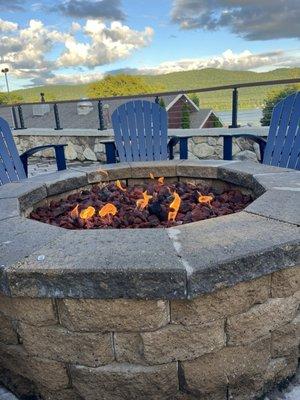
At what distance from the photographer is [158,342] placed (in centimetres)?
133

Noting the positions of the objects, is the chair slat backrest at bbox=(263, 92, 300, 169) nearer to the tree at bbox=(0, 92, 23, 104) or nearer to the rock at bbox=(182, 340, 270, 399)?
the rock at bbox=(182, 340, 270, 399)

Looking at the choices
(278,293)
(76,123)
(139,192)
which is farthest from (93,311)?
(76,123)

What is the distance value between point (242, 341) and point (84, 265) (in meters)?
0.72

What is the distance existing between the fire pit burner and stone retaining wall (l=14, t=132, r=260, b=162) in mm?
2496

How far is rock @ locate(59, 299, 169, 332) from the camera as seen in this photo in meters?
1.28

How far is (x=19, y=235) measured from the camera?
160 cm

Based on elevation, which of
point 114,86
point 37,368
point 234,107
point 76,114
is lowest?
point 76,114

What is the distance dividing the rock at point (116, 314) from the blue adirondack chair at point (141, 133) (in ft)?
9.04

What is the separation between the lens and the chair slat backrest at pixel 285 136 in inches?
122

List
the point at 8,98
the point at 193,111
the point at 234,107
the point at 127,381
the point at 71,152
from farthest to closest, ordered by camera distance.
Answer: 1. the point at 8,98
2. the point at 193,111
3. the point at 71,152
4. the point at 234,107
5. the point at 127,381

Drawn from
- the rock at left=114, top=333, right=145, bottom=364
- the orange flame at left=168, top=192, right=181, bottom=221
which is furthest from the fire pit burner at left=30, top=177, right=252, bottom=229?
the rock at left=114, top=333, right=145, bottom=364

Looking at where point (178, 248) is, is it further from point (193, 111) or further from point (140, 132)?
point (193, 111)

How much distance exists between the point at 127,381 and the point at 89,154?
5599mm

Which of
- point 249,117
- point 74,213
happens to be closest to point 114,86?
point 249,117
